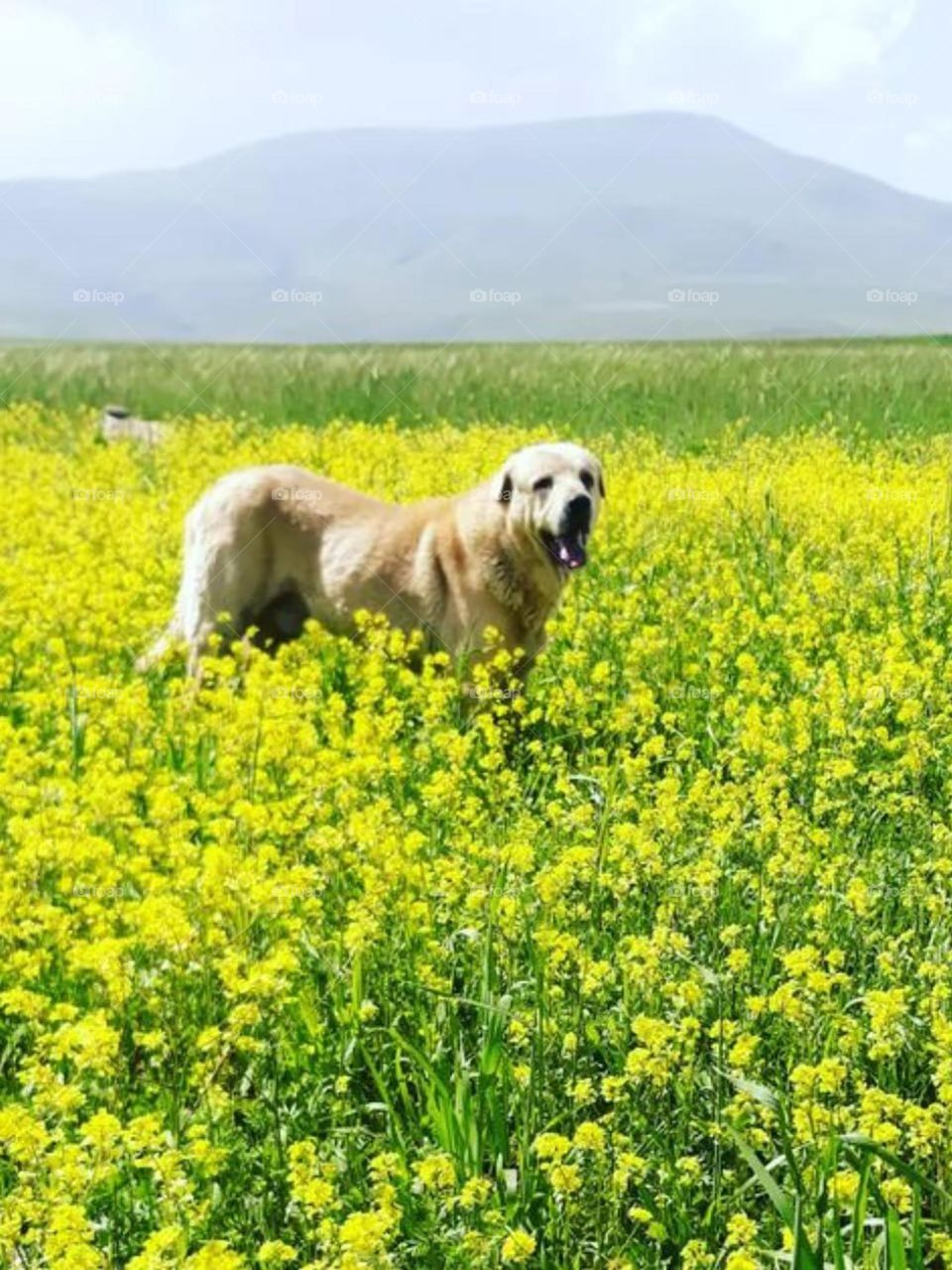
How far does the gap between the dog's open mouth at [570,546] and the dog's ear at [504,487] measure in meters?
0.27

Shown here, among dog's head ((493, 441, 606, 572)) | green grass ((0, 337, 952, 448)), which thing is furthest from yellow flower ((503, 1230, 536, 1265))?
green grass ((0, 337, 952, 448))

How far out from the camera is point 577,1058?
9.47ft

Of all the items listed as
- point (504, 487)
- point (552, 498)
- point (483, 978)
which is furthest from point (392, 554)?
point (483, 978)

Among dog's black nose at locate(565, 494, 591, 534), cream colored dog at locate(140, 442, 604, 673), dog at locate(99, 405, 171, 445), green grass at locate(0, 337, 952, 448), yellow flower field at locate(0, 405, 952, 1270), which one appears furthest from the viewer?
dog at locate(99, 405, 171, 445)

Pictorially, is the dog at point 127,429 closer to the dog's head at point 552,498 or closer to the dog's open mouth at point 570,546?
the dog's head at point 552,498

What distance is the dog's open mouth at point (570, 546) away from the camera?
19.6 ft

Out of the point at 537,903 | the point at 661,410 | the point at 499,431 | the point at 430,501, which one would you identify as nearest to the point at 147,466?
the point at 499,431

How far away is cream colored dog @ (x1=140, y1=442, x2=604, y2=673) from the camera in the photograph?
611cm

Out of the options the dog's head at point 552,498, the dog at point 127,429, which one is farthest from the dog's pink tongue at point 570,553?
the dog at point 127,429

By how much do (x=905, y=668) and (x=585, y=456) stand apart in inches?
75.3

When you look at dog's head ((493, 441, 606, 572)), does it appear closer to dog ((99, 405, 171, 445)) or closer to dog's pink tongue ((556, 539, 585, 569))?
dog's pink tongue ((556, 539, 585, 569))

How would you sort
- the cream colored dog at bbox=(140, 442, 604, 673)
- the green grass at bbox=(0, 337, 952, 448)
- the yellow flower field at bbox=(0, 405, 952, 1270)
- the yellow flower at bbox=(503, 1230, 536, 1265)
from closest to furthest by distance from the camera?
1. the yellow flower at bbox=(503, 1230, 536, 1265)
2. the yellow flower field at bbox=(0, 405, 952, 1270)
3. the cream colored dog at bbox=(140, 442, 604, 673)
4. the green grass at bbox=(0, 337, 952, 448)

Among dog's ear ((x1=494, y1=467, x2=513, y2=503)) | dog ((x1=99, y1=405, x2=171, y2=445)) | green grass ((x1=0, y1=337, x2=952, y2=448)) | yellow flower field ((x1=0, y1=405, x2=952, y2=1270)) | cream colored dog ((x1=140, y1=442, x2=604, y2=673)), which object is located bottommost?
yellow flower field ((x1=0, y1=405, x2=952, y2=1270))

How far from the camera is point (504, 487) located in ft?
20.4
